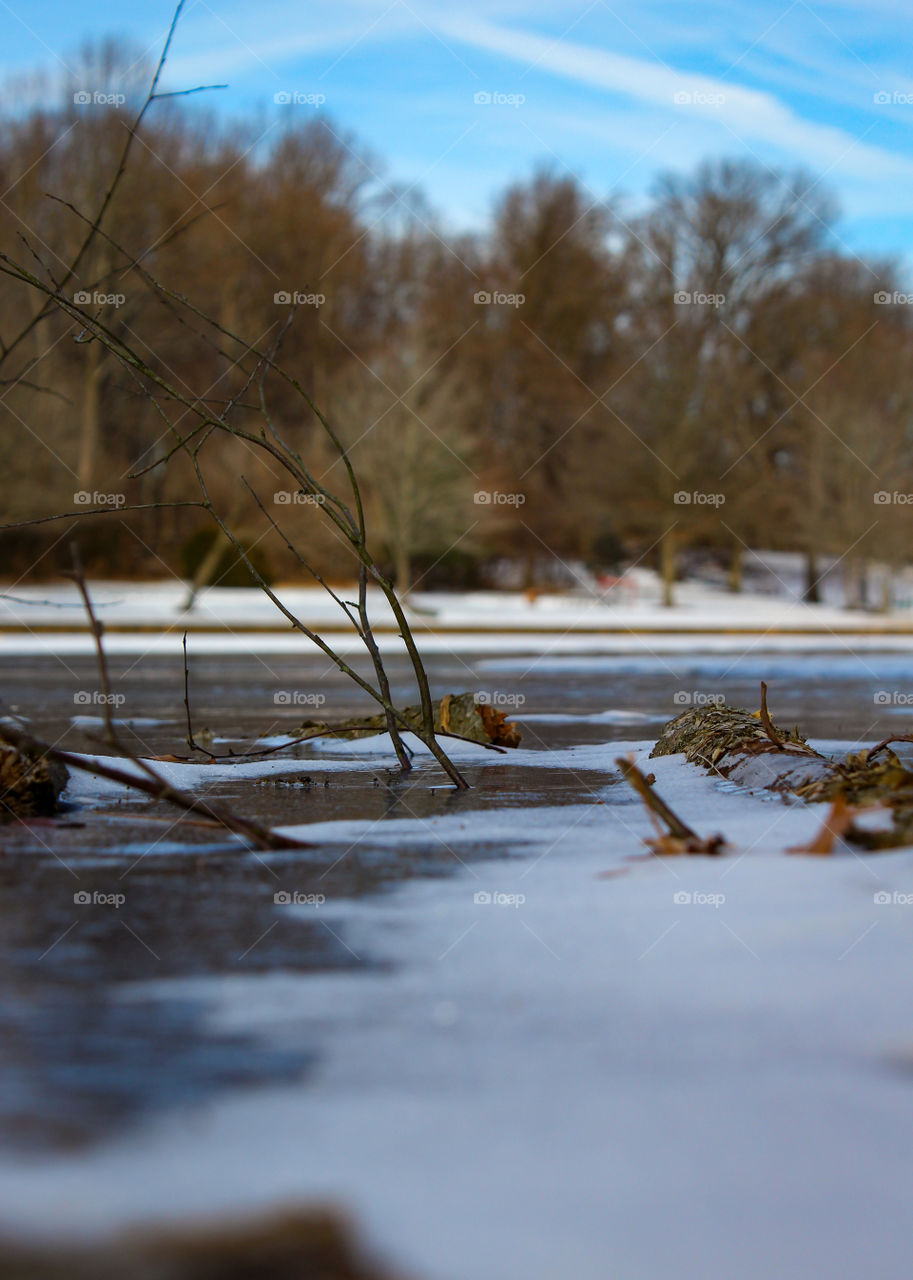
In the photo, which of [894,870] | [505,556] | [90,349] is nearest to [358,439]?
[90,349]

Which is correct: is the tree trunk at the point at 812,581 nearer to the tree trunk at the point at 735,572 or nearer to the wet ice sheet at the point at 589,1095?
the tree trunk at the point at 735,572

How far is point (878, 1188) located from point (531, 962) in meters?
1.33

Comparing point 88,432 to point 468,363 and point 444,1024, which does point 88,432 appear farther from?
point 444,1024

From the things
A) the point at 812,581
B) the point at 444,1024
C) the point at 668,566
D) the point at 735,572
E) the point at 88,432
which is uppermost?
the point at 88,432

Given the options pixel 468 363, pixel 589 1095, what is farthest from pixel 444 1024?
pixel 468 363

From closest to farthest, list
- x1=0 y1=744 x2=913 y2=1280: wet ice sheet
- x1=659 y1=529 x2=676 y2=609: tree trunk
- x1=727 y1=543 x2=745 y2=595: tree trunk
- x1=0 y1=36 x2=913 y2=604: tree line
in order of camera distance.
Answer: x1=0 y1=744 x2=913 y2=1280: wet ice sheet < x1=0 y1=36 x2=913 y2=604: tree line < x1=659 y1=529 x2=676 y2=609: tree trunk < x1=727 y1=543 x2=745 y2=595: tree trunk

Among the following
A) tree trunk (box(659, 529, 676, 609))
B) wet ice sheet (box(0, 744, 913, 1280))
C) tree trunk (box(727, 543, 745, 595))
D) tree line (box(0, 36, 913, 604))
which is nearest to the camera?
wet ice sheet (box(0, 744, 913, 1280))

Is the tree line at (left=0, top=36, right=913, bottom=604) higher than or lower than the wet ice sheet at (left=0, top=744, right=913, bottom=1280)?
higher

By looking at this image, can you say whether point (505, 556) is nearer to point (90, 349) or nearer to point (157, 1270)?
point (90, 349)

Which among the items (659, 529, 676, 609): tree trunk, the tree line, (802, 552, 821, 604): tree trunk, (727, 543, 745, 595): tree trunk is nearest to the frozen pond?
the tree line

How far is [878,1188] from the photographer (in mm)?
2414

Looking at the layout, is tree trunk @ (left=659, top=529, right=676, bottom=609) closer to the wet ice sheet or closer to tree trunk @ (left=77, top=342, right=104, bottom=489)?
tree trunk @ (left=77, top=342, right=104, bottom=489)

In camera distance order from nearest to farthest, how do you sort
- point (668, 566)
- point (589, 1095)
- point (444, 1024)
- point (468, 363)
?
point (589, 1095) → point (444, 1024) → point (668, 566) → point (468, 363)

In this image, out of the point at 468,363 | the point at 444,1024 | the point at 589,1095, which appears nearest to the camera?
the point at 589,1095
